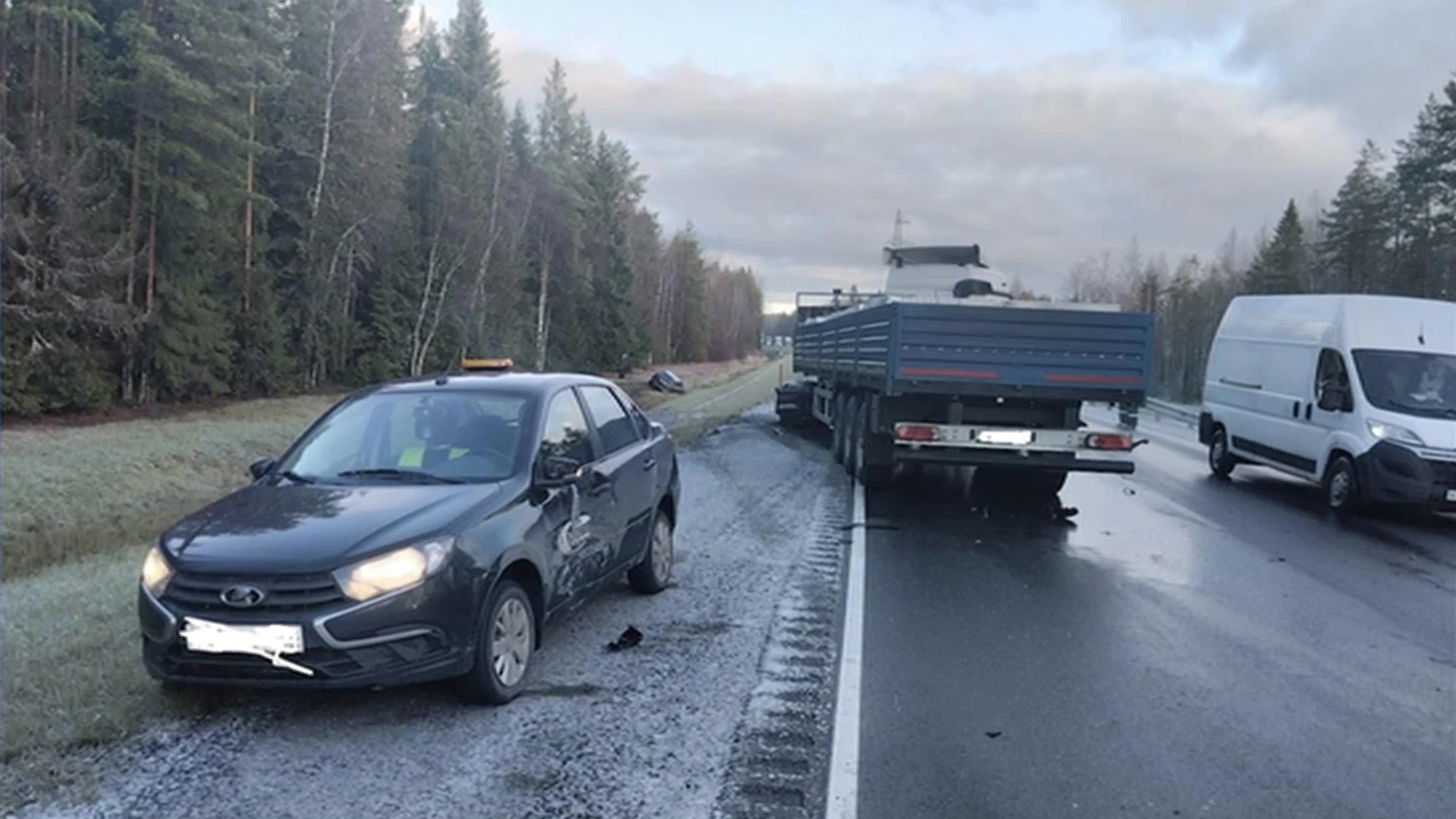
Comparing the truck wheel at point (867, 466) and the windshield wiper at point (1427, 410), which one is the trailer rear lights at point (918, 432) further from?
the windshield wiper at point (1427, 410)

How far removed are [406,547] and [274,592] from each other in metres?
0.57

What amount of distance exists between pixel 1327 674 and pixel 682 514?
6.19 metres

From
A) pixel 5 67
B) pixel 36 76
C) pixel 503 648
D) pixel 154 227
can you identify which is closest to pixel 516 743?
pixel 503 648

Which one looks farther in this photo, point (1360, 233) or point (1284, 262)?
point (1284, 262)

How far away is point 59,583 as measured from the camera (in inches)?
342

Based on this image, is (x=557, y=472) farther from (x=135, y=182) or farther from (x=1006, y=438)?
(x=135, y=182)

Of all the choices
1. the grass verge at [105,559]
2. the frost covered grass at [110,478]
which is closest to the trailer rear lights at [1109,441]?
the grass verge at [105,559]

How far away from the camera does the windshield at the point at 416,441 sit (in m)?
5.59

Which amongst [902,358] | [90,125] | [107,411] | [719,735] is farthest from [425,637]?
[90,125]

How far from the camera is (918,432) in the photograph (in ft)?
36.8

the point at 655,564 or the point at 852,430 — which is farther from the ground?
the point at 852,430

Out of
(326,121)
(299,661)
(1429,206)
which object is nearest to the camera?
(299,661)

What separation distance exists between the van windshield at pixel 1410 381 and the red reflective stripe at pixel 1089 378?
406cm

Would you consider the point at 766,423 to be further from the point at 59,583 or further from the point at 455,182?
the point at 455,182
